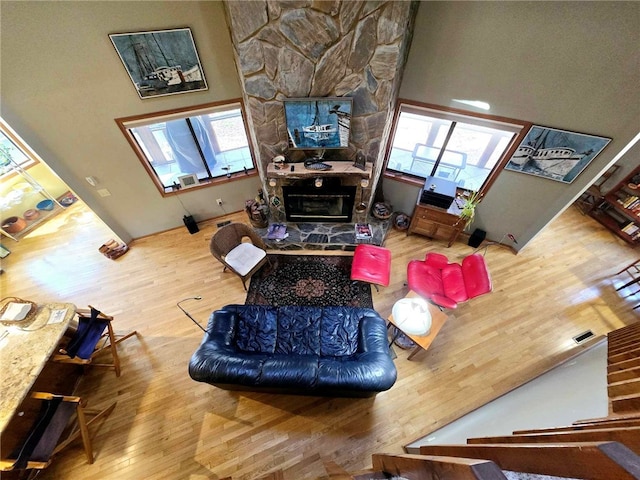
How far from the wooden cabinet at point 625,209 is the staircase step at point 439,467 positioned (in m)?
5.72

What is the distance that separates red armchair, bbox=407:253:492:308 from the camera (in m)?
2.97

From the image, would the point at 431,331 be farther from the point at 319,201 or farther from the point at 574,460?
the point at 319,201

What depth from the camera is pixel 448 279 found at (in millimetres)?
3301

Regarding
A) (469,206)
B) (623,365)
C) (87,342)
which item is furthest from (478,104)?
(87,342)

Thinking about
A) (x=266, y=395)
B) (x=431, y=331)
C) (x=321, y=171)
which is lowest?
(x=266, y=395)

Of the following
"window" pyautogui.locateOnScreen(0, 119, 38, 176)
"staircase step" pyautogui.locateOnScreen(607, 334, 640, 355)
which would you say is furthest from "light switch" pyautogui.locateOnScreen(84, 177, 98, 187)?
"staircase step" pyautogui.locateOnScreen(607, 334, 640, 355)

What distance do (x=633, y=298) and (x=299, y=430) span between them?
16.2 feet

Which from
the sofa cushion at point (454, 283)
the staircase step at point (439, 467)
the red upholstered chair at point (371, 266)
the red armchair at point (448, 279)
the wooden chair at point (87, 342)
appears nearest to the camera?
the staircase step at point (439, 467)

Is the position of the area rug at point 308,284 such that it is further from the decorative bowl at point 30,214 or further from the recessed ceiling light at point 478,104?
the decorative bowl at point 30,214

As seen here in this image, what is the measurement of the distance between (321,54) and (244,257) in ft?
8.90

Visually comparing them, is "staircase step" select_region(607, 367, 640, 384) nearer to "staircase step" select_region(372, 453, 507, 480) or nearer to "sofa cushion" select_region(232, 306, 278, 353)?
"staircase step" select_region(372, 453, 507, 480)

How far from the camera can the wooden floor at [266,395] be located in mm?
2504

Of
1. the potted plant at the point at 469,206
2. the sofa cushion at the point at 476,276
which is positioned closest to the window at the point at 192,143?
the potted plant at the point at 469,206

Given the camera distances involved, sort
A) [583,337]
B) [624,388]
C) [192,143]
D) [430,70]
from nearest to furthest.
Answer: [624,388] → [430,70] → [583,337] → [192,143]
